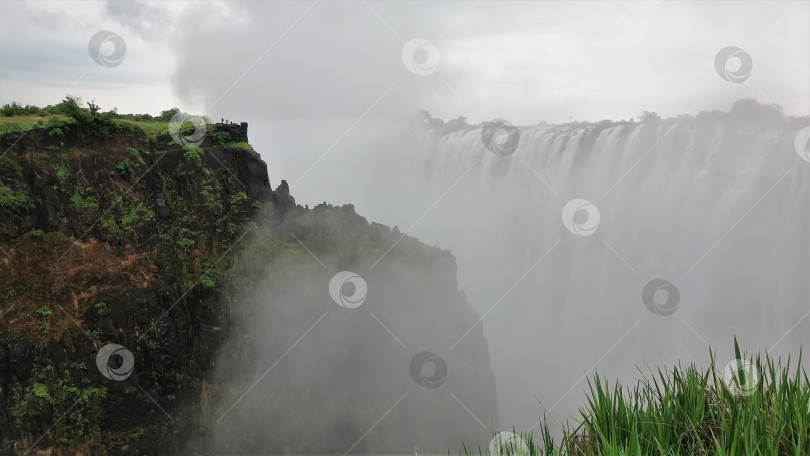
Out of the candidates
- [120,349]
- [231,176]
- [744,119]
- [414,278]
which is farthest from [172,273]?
[744,119]

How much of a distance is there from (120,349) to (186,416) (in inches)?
178

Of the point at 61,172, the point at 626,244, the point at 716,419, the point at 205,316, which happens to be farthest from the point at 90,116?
the point at 626,244

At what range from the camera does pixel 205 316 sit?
23.2m

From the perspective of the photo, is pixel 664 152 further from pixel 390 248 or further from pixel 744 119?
pixel 390 248

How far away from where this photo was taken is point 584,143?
4062cm

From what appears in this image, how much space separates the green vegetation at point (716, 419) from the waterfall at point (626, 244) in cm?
1788

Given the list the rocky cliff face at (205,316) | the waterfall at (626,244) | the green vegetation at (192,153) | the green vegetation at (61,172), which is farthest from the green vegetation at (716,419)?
the green vegetation at (61,172)

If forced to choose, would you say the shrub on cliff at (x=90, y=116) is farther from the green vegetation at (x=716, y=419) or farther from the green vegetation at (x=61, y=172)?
the green vegetation at (x=716, y=419)

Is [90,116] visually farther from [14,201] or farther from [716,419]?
[716,419]

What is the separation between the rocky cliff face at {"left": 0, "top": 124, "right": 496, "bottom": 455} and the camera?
1978cm

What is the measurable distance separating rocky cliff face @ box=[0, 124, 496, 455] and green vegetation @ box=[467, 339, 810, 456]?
20313mm

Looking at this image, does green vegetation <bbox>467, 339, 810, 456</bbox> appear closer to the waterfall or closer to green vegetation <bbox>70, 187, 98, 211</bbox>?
the waterfall

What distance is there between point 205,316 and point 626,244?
34.0 metres

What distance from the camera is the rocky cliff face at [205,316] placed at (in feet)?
64.9
